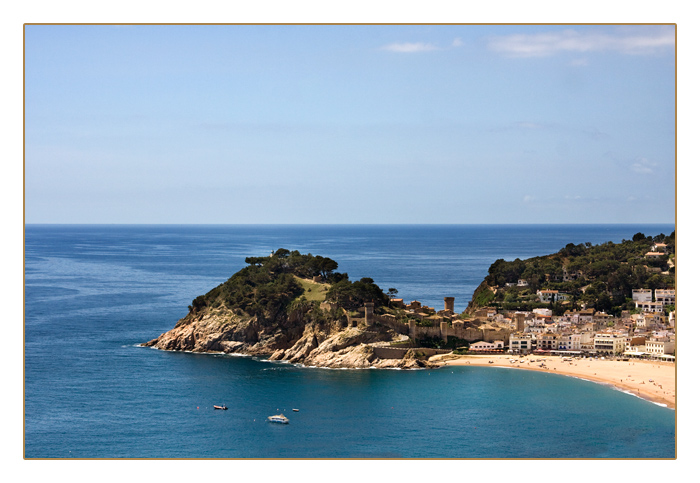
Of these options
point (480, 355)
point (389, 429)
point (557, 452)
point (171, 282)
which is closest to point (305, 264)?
point (480, 355)

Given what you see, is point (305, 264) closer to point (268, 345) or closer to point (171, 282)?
point (268, 345)

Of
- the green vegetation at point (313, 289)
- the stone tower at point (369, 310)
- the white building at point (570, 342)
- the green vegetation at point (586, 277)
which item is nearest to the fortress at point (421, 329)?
the stone tower at point (369, 310)

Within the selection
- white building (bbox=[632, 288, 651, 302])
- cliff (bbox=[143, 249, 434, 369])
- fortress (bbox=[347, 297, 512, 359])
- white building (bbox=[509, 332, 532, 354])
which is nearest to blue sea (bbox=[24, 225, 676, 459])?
cliff (bbox=[143, 249, 434, 369])

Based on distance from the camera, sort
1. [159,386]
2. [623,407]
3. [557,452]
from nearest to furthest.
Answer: [557,452], [623,407], [159,386]

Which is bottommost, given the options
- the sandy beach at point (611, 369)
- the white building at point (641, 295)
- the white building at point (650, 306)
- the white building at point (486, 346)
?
the sandy beach at point (611, 369)

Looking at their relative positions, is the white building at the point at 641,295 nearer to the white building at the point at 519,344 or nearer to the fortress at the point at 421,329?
the white building at the point at 519,344

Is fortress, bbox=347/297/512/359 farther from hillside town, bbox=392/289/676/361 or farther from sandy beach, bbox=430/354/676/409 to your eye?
sandy beach, bbox=430/354/676/409
